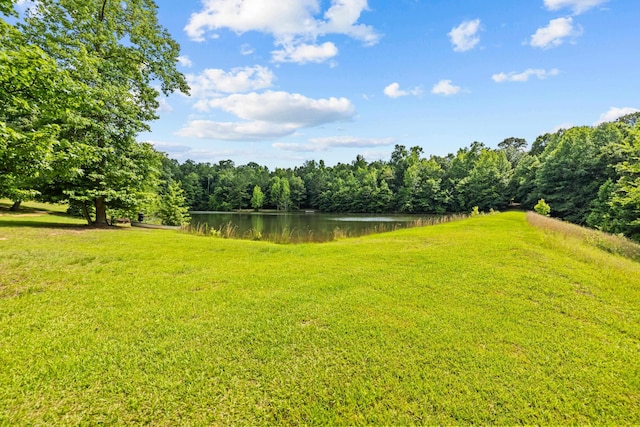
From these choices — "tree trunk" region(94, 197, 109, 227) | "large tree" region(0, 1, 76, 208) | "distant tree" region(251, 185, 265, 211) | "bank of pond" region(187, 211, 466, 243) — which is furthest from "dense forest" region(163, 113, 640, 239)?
"tree trunk" region(94, 197, 109, 227)

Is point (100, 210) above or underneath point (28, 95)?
underneath

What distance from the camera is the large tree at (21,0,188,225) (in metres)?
12.4

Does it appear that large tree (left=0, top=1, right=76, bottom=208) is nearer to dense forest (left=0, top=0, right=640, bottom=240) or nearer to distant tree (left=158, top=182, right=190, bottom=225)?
dense forest (left=0, top=0, right=640, bottom=240)

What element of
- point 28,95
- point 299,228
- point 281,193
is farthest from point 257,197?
point 28,95

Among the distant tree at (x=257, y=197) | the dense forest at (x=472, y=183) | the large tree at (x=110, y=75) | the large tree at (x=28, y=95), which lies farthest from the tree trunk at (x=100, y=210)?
the distant tree at (x=257, y=197)

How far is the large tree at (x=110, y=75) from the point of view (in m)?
12.4

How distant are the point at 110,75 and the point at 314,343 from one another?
15.7m

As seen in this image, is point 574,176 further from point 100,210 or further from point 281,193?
point 281,193

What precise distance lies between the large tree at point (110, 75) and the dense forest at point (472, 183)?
25.3 m

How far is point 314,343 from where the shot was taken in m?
4.07

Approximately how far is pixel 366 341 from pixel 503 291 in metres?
3.64

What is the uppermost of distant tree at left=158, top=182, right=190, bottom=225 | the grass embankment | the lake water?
distant tree at left=158, top=182, right=190, bottom=225

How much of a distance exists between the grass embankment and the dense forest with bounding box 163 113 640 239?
645 inches

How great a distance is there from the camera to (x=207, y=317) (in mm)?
4703
